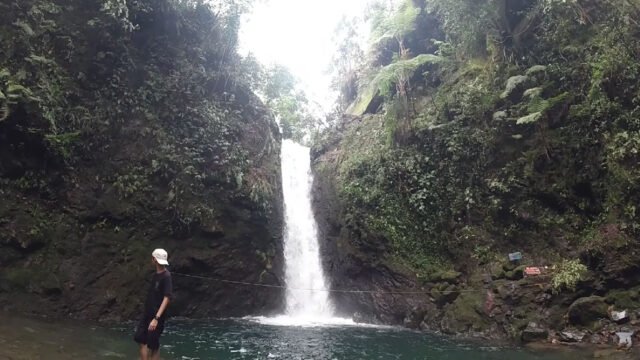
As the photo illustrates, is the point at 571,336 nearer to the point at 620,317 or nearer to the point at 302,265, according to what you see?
the point at 620,317

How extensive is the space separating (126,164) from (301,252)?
781cm

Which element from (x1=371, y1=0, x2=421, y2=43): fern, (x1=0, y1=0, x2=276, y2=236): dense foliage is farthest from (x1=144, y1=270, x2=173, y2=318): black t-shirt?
(x1=371, y1=0, x2=421, y2=43): fern

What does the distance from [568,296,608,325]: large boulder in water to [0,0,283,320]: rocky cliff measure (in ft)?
32.4

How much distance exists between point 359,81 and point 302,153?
7.04m

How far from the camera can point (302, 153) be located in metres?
23.5

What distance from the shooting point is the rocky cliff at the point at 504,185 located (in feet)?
36.7

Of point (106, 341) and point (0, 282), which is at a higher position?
point (0, 282)

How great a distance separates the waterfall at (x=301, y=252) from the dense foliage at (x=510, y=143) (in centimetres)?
234

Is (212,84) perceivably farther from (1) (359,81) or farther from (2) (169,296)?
(2) (169,296)

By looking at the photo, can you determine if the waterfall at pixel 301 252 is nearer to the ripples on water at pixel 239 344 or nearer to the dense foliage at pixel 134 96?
the dense foliage at pixel 134 96

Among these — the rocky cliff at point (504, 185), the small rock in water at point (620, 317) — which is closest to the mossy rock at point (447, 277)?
the rocky cliff at point (504, 185)

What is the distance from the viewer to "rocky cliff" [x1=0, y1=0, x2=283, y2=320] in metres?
11.7

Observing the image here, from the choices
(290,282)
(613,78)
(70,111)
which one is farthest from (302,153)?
(613,78)

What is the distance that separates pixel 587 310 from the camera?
1042 cm
